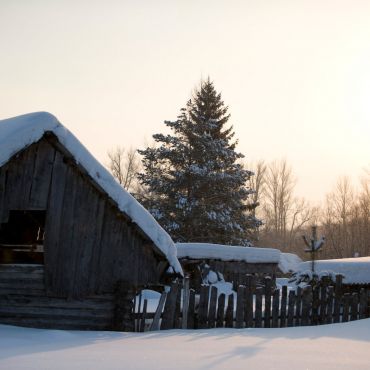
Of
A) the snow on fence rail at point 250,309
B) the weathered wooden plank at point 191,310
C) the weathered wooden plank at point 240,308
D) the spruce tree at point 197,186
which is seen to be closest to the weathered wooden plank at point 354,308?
the snow on fence rail at point 250,309

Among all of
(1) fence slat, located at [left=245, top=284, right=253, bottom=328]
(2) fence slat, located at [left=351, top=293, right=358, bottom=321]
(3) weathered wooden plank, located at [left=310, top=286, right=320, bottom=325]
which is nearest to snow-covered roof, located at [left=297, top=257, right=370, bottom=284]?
(2) fence slat, located at [left=351, top=293, right=358, bottom=321]

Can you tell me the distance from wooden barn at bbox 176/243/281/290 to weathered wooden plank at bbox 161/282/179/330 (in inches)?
349

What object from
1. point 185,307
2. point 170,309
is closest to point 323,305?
point 185,307

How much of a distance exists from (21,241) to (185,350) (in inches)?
341

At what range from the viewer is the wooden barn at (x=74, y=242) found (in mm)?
9578

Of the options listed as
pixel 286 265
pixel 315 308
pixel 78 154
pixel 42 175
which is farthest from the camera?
pixel 286 265

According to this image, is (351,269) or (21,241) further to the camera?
(351,269)

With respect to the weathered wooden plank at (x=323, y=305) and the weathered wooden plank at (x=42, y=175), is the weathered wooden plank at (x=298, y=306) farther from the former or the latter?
the weathered wooden plank at (x=42, y=175)

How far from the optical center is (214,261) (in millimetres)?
19938

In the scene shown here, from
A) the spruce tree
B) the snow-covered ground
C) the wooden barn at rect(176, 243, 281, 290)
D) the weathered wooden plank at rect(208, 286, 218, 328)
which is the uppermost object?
the spruce tree

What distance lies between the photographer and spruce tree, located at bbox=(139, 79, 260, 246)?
103ft

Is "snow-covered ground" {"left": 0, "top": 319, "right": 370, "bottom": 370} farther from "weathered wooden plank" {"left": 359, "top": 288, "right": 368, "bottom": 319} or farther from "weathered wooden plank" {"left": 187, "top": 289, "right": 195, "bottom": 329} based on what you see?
"weathered wooden plank" {"left": 359, "top": 288, "right": 368, "bottom": 319}

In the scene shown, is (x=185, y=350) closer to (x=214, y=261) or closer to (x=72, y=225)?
(x=72, y=225)

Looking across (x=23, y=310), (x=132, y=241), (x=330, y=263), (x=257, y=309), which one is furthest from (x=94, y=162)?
(x=330, y=263)
